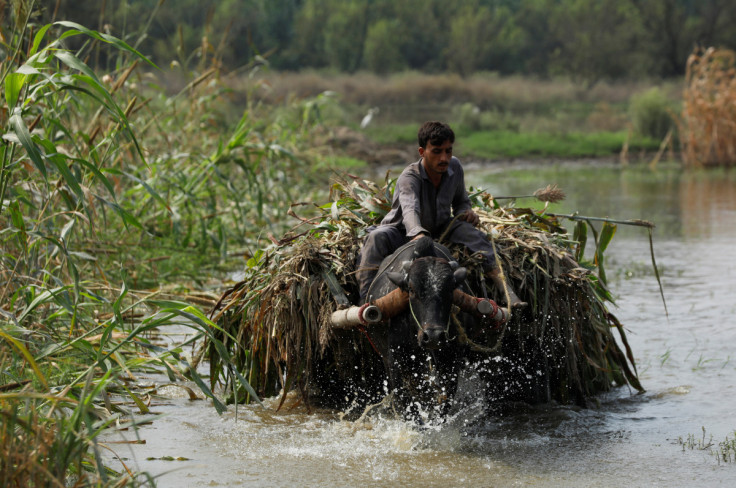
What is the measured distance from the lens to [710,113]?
74.3 feet

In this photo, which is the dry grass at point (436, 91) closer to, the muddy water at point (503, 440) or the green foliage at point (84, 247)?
the green foliage at point (84, 247)

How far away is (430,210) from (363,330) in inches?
39.9

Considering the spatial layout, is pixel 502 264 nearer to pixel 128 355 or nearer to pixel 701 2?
pixel 128 355

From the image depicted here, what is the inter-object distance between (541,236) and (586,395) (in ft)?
3.89

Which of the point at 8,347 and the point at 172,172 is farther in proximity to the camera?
the point at 172,172

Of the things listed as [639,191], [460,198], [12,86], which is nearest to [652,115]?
[639,191]

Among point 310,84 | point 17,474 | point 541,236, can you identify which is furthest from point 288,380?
point 310,84

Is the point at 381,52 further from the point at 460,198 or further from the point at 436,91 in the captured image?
the point at 460,198

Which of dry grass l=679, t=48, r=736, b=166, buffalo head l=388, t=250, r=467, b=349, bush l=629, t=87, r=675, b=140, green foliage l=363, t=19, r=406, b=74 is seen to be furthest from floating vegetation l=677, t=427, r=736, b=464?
green foliage l=363, t=19, r=406, b=74

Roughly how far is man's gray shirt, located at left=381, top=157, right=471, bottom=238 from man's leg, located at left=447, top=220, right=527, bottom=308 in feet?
0.42

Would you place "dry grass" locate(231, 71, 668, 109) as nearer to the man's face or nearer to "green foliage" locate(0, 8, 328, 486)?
"green foliage" locate(0, 8, 328, 486)

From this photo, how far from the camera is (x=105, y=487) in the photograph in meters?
3.80

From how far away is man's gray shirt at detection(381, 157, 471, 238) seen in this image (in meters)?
5.91

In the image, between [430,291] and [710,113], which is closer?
[430,291]
